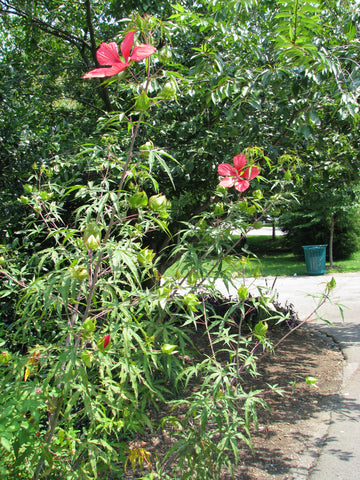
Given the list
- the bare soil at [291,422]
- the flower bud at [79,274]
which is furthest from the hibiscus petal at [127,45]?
the bare soil at [291,422]

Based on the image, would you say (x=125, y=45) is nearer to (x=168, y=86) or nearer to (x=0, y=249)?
(x=168, y=86)

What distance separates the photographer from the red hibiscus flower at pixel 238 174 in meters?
1.96

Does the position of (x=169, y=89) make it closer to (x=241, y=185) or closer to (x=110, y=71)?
(x=110, y=71)

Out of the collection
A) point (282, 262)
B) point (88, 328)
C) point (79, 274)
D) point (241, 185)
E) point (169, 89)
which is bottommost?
point (282, 262)

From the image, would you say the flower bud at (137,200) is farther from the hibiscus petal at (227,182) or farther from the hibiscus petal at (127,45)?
the hibiscus petal at (227,182)

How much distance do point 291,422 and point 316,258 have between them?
8605 mm

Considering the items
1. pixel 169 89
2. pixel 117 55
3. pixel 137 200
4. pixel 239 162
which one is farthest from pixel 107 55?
pixel 239 162

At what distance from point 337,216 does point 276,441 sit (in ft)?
35.4

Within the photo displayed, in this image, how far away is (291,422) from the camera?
337 cm

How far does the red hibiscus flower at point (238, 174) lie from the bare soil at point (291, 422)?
108cm

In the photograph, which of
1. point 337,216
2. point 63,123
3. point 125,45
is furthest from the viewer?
point 337,216

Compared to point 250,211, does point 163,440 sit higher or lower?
lower

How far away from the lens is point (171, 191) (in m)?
4.54

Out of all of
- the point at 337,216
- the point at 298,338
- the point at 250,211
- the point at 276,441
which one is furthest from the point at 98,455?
the point at 337,216
